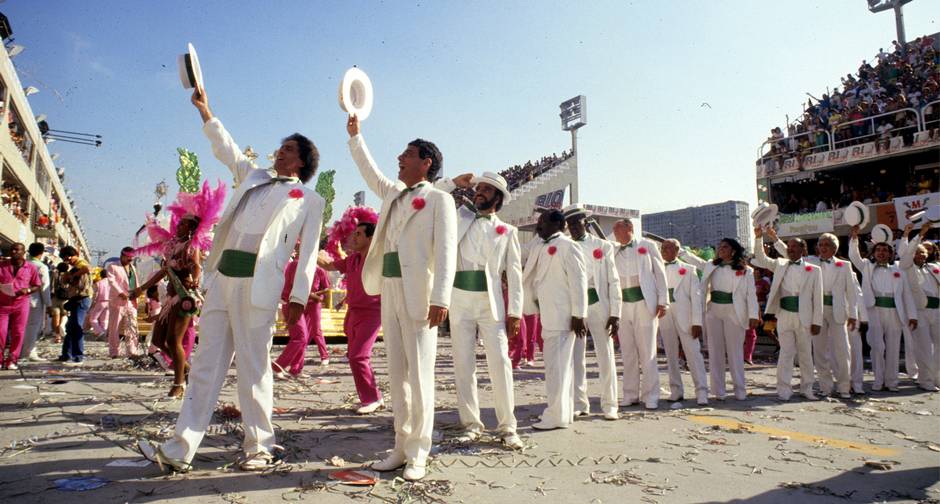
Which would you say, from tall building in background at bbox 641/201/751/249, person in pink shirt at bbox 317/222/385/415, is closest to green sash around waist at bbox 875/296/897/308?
person in pink shirt at bbox 317/222/385/415

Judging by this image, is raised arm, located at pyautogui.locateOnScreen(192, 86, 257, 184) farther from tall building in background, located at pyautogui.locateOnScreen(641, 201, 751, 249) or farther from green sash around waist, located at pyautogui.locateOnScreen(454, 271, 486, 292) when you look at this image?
tall building in background, located at pyautogui.locateOnScreen(641, 201, 751, 249)

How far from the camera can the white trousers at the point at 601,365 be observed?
5621 millimetres

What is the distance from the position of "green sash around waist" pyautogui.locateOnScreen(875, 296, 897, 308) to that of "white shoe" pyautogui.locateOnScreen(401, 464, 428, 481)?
8022 millimetres

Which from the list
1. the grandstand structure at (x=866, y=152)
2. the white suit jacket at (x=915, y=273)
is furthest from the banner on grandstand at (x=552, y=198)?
the white suit jacket at (x=915, y=273)

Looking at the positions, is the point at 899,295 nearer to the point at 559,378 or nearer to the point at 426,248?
the point at 559,378

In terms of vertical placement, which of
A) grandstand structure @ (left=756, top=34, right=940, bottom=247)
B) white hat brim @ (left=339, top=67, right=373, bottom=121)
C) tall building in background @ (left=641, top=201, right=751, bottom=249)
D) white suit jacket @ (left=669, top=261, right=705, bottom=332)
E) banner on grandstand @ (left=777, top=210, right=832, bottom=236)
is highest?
tall building in background @ (left=641, top=201, right=751, bottom=249)

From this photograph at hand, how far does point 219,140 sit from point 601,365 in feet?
13.6

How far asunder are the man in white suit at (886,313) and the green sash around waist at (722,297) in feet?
9.70

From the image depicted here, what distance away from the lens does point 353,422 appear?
5109 millimetres

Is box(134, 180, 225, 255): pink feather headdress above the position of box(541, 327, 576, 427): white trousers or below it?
above

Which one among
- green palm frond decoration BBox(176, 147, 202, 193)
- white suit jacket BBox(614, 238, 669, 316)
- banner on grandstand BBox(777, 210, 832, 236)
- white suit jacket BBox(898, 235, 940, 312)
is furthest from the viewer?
green palm frond decoration BBox(176, 147, 202, 193)

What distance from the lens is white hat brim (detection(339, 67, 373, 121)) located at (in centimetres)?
381

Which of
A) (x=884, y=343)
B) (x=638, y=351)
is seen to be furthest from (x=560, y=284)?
(x=884, y=343)

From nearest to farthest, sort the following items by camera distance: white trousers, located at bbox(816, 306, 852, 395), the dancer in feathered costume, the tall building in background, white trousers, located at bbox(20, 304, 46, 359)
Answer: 1. the dancer in feathered costume
2. white trousers, located at bbox(816, 306, 852, 395)
3. white trousers, located at bbox(20, 304, 46, 359)
4. the tall building in background
